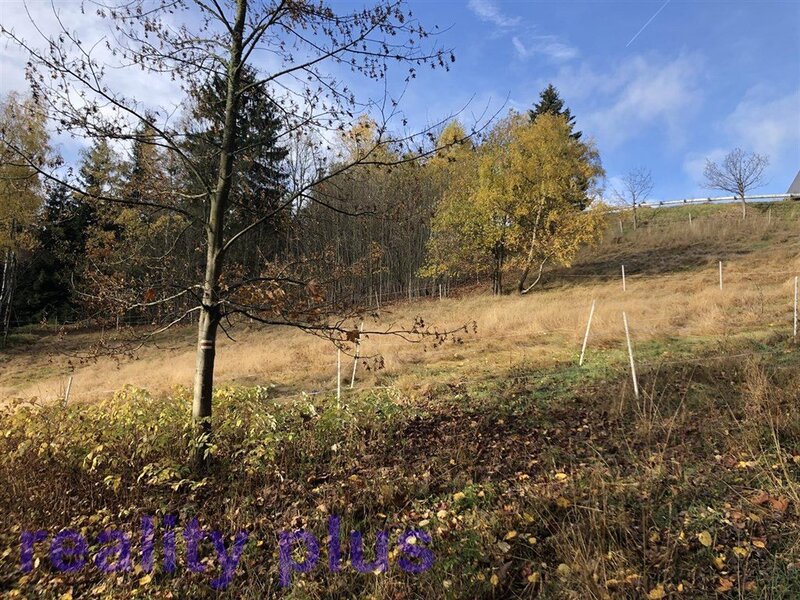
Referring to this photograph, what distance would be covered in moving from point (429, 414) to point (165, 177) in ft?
13.3

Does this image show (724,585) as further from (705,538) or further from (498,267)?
(498,267)

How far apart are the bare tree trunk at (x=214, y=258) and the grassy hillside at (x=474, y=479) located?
0.29 m

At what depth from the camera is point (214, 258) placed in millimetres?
4156

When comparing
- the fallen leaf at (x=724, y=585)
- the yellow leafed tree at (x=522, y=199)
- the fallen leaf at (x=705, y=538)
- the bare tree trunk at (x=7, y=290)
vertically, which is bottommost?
the fallen leaf at (x=724, y=585)

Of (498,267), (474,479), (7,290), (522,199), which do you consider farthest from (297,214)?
(7,290)

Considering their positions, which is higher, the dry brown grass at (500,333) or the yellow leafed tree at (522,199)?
the yellow leafed tree at (522,199)

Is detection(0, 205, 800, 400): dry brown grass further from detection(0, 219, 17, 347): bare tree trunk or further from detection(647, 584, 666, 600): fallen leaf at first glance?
detection(647, 584, 666, 600): fallen leaf

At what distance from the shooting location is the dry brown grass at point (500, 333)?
9.40 meters

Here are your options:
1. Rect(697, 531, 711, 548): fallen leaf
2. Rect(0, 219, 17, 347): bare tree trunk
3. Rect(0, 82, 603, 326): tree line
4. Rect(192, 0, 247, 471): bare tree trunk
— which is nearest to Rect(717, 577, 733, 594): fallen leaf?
Rect(697, 531, 711, 548): fallen leaf

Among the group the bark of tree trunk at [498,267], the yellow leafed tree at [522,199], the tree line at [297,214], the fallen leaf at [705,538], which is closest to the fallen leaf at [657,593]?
the fallen leaf at [705,538]

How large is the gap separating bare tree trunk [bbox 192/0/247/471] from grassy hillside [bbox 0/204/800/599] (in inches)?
11.6

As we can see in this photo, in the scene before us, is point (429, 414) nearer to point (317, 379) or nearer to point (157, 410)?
point (157, 410)

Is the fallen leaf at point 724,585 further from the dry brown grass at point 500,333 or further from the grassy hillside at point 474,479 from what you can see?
the dry brown grass at point 500,333

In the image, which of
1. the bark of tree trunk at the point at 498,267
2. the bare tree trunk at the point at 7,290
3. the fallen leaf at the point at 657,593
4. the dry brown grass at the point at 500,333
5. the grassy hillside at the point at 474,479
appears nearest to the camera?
the fallen leaf at the point at 657,593
